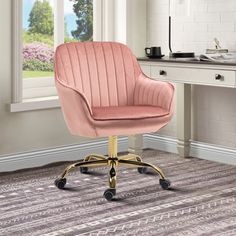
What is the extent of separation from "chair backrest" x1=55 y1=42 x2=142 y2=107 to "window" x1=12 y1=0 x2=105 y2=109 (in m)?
0.56

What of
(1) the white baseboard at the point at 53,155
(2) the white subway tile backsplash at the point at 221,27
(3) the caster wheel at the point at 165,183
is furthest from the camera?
(2) the white subway tile backsplash at the point at 221,27

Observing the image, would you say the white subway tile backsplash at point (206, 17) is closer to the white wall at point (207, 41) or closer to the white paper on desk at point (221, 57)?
the white wall at point (207, 41)

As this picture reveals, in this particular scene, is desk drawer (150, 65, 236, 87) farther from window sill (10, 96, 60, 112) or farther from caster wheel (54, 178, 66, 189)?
caster wheel (54, 178, 66, 189)

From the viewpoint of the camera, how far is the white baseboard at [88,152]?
4.48 m

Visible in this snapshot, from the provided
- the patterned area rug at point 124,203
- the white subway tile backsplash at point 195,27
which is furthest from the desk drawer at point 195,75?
the patterned area rug at point 124,203

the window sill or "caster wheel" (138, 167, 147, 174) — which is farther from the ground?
the window sill

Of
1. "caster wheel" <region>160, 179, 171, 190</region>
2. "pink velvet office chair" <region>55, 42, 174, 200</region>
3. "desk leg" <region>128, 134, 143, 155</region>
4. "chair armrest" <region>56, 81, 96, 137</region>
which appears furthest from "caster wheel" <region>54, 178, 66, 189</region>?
"desk leg" <region>128, 134, 143, 155</region>

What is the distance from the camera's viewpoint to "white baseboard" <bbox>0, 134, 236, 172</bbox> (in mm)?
4477

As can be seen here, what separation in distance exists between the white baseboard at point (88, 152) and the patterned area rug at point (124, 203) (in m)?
0.10

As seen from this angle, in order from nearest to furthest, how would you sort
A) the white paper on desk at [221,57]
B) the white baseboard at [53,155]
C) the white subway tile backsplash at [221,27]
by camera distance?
the white paper on desk at [221,57] < the white baseboard at [53,155] < the white subway tile backsplash at [221,27]

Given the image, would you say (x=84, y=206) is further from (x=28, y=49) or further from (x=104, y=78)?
(x=28, y=49)

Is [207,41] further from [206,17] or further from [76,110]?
[76,110]

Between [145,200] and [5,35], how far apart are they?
1552mm

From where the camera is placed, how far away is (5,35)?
4.32 m
